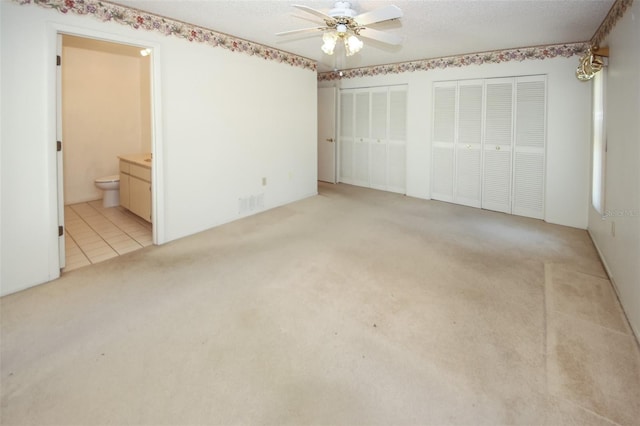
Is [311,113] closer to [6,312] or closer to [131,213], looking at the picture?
[131,213]

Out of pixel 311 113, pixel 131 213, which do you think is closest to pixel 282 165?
pixel 311 113

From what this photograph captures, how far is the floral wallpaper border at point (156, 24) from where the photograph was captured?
285 centimetres

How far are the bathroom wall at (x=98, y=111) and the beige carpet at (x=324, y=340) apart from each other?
2.82 m

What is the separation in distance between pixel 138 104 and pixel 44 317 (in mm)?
4557

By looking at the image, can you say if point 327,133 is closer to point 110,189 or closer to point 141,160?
point 141,160

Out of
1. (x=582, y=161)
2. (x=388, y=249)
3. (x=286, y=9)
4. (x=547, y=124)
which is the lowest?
(x=388, y=249)

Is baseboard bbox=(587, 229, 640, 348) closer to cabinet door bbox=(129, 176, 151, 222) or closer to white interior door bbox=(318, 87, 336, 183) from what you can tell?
cabinet door bbox=(129, 176, 151, 222)

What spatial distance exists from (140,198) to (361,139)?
4.03 m

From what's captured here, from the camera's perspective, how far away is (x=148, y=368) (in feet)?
6.01

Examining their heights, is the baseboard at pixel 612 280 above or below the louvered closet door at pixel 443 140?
below

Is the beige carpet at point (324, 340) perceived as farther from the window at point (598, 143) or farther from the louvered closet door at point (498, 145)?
the louvered closet door at point (498, 145)

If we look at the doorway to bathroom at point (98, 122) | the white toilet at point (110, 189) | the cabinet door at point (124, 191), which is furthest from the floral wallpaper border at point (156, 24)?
the white toilet at point (110, 189)

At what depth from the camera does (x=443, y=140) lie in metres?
5.61

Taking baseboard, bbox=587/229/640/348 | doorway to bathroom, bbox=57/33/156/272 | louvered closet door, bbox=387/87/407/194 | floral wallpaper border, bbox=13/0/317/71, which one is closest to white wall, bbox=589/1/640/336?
baseboard, bbox=587/229/640/348
